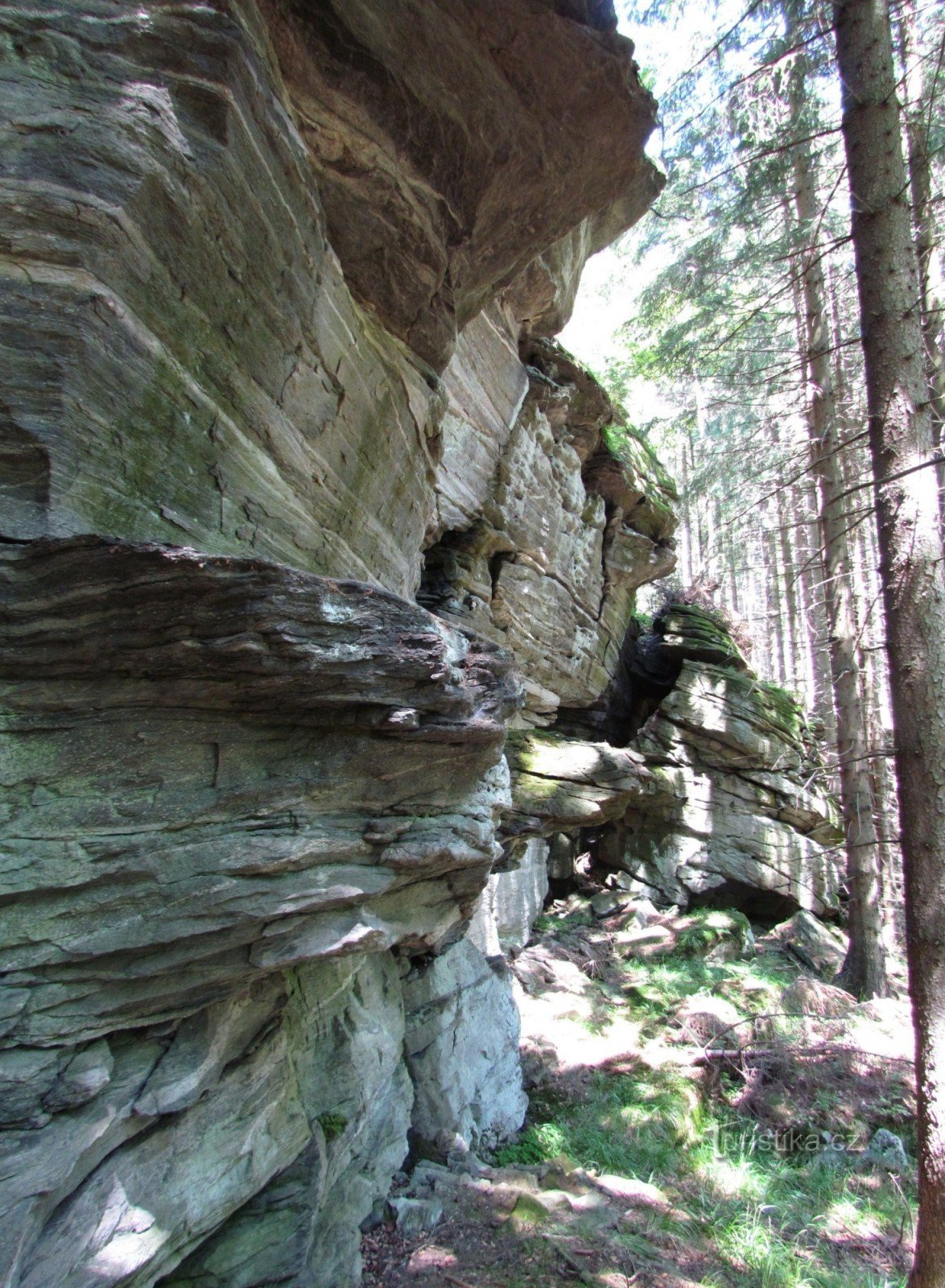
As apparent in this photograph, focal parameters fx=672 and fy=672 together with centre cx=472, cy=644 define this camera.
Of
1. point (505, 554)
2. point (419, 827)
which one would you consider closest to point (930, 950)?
point (419, 827)

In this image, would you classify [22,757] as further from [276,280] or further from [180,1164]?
[276,280]

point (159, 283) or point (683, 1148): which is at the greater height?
point (159, 283)

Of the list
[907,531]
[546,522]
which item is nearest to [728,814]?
[546,522]

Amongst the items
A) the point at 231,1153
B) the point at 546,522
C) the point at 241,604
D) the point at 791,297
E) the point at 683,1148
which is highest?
the point at 791,297

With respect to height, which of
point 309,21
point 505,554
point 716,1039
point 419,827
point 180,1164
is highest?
point 309,21

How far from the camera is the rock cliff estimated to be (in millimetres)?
3623

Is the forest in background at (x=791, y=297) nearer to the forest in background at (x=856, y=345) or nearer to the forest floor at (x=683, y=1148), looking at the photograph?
the forest in background at (x=856, y=345)

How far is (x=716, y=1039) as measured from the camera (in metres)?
9.48

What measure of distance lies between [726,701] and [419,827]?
12716mm

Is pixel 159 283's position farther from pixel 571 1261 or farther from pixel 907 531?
pixel 571 1261

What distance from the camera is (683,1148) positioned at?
302 inches

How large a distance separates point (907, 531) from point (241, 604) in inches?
200

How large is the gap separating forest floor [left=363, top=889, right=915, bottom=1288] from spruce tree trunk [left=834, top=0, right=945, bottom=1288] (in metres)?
1.99

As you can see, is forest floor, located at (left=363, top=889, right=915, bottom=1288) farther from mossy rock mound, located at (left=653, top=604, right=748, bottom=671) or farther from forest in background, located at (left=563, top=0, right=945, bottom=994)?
mossy rock mound, located at (left=653, top=604, right=748, bottom=671)
